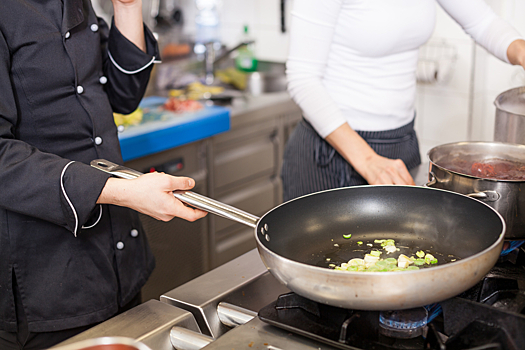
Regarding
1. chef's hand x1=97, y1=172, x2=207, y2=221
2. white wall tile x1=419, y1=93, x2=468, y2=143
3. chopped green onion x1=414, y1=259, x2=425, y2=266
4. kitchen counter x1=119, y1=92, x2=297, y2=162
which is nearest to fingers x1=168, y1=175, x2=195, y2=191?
chef's hand x1=97, y1=172, x2=207, y2=221

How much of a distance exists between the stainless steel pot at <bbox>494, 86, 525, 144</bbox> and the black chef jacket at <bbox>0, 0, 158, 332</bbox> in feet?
2.53

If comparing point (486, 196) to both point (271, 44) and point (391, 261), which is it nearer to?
point (391, 261)

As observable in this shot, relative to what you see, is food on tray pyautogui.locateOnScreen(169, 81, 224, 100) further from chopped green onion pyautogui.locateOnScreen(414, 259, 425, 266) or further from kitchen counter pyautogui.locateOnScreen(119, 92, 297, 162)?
chopped green onion pyautogui.locateOnScreen(414, 259, 425, 266)

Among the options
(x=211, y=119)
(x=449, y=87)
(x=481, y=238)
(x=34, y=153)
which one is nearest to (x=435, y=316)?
(x=481, y=238)

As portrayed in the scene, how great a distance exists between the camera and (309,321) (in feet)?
2.34

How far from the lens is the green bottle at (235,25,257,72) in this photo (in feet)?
9.47

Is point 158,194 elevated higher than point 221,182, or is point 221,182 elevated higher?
point 158,194

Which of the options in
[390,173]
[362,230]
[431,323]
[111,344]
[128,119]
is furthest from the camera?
[128,119]

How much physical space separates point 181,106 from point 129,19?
3.36 feet

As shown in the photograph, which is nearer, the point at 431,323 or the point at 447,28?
the point at 431,323

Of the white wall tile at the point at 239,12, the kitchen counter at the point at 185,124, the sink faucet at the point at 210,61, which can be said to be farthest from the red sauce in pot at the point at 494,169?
the white wall tile at the point at 239,12

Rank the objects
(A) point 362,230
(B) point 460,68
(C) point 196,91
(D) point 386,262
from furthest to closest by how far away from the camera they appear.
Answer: (C) point 196,91, (B) point 460,68, (A) point 362,230, (D) point 386,262

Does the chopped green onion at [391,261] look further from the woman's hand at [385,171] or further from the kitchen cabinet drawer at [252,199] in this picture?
the kitchen cabinet drawer at [252,199]

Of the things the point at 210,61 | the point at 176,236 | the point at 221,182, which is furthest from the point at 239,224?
the point at 210,61
